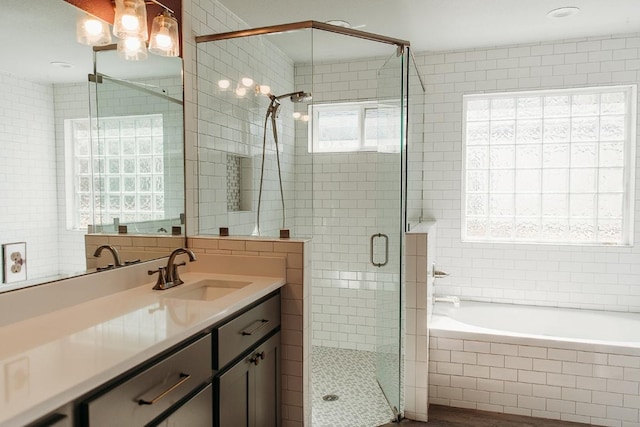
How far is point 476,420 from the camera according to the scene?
265 centimetres

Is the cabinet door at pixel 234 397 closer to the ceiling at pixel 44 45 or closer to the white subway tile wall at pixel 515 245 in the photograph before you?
the ceiling at pixel 44 45

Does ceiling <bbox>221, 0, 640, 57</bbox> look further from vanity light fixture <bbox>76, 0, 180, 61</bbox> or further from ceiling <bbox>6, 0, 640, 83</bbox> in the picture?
vanity light fixture <bbox>76, 0, 180, 61</bbox>

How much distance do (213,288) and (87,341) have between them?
924mm

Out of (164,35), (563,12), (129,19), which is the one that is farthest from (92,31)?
(563,12)

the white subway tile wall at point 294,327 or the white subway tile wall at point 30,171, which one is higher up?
the white subway tile wall at point 30,171

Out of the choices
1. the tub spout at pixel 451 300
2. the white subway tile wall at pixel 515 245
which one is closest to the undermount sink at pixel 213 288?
the tub spout at pixel 451 300

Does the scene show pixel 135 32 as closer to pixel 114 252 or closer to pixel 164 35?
pixel 164 35

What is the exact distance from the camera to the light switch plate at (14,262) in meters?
1.40

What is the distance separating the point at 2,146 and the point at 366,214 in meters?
2.53

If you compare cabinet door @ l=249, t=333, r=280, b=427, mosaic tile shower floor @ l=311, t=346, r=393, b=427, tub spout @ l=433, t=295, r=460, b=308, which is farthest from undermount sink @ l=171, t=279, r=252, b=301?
tub spout @ l=433, t=295, r=460, b=308

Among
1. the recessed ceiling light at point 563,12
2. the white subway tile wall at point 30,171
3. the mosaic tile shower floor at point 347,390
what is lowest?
the mosaic tile shower floor at point 347,390

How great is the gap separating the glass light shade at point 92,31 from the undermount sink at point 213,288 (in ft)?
3.83

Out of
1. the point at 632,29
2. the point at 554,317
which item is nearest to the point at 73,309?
the point at 554,317

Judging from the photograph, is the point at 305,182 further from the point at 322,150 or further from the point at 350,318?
the point at 350,318
